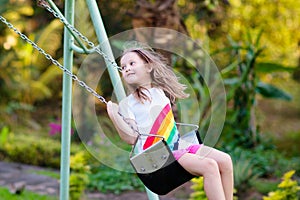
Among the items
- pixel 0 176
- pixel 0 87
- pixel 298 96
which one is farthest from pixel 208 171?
pixel 298 96

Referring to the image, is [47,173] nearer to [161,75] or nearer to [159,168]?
[161,75]

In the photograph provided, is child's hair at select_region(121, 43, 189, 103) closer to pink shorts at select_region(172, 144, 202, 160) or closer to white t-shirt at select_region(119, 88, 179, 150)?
white t-shirt at select_region(119, 88, 179, 150)

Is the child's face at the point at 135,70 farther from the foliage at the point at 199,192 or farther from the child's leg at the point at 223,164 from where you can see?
the foliage at the point at 199,192

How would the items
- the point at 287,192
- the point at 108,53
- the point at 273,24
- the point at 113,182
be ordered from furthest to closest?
the point at 273,24 < the point at 113,182 < the point at 287,192 < the point at 108,53

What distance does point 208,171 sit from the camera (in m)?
2.62

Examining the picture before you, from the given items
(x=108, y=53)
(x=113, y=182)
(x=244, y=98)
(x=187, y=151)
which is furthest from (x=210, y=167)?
(x=244, y=98)

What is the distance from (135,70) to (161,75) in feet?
0.45

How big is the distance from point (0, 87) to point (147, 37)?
5.43 meters

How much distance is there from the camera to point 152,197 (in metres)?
3.39

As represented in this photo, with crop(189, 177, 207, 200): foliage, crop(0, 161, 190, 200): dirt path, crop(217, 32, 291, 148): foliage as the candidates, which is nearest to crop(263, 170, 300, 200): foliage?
crop(189, 177, 207, 200): foliage

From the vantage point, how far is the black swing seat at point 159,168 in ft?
8.44

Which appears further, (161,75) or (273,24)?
(273,24)

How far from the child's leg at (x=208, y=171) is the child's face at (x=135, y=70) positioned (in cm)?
44

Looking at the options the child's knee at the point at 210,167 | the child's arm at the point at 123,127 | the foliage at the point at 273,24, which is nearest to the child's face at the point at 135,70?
the child's arm at the point at 123,127
